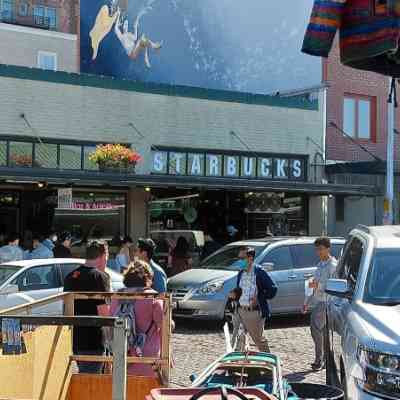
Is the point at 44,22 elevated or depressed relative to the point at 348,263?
elevated

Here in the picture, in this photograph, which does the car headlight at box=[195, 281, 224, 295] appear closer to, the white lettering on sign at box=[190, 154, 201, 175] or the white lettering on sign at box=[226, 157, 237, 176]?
the white lettering on sign at box=[190, 154, 201, 175]

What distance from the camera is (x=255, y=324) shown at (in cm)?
898

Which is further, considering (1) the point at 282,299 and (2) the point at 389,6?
(1) the point at 282,299

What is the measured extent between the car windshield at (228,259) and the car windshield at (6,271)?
4014 mm

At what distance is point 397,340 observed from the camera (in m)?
4.76

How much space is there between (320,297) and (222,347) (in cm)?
213

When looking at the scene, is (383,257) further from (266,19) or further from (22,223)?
(266,19)

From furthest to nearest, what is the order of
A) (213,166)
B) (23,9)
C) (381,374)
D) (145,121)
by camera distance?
(23,9)
(213,166)
(145,121)
(381,374)

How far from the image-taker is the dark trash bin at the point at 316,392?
4.98 metres

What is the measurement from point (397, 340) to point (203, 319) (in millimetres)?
8410

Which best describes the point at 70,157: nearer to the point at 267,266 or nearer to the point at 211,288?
the point at 211,288

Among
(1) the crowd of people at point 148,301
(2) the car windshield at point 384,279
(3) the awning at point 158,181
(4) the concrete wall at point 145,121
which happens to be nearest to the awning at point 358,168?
(4) the concrete wall at point 145,121

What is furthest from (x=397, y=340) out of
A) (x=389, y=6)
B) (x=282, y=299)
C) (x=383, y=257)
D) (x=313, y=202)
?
(x=313, y=202)

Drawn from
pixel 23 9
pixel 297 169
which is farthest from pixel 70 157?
pixel 23 9
